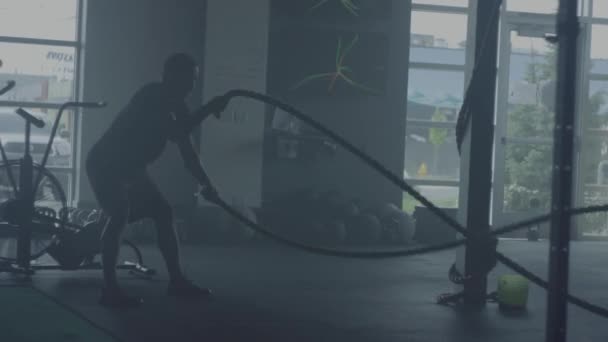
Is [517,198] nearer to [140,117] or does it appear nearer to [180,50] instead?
[180,50]

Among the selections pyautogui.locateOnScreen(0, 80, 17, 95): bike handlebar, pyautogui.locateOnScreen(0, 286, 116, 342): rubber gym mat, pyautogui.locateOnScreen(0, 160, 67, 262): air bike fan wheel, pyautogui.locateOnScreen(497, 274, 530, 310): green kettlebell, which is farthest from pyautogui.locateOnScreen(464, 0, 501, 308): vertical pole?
pyautogui.locateOnScreen(0, 80, 17, 95): bike handlebar

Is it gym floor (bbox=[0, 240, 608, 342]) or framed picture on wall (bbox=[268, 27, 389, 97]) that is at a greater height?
framed picture on wall (bbox=[268, 27, 389, 97])

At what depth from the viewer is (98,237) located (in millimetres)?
5930

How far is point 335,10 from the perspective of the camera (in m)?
10.4

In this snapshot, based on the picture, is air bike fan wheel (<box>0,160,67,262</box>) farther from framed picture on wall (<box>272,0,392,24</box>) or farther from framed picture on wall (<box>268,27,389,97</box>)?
framed picture on wall (<box>272,0,392,24</box>)

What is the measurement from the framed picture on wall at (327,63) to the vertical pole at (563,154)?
813 cm

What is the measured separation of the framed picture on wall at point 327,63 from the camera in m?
10.2

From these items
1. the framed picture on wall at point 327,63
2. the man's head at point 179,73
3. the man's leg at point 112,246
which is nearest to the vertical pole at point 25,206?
the man's leg at point 112,246

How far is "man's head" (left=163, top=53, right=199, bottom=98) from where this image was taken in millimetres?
4867

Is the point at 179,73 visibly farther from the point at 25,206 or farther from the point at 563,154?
the point at 563,154

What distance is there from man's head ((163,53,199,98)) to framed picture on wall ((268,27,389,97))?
5356 mm

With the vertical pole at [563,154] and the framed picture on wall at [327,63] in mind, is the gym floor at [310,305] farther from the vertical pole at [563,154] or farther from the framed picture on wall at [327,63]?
the framed picture on wall at [327,63]

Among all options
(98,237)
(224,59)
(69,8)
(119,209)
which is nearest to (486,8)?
(119,209)

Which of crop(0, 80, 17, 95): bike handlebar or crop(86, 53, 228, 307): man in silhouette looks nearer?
crop(86, 53, 228, 307): man in silhouette
